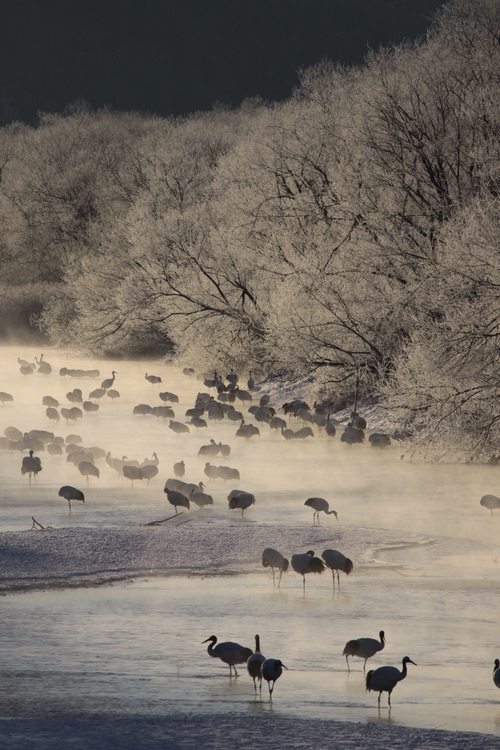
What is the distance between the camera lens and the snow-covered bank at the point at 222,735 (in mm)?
6047

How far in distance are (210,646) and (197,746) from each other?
4.45 ft

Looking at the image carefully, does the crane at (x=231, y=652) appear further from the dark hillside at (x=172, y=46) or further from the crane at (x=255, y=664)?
the dark hillside at (x=172, y=46)

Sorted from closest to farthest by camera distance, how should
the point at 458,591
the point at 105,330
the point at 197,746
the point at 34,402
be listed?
1. the point at 197,746
2. the point at 458,591
3. the point at 34,402
4. the point at 105,330

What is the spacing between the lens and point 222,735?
6.22 metres

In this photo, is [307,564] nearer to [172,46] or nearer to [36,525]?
[36,525]

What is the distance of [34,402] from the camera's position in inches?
1035

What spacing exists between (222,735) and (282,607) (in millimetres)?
3005

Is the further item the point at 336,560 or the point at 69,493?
the point at 69,493

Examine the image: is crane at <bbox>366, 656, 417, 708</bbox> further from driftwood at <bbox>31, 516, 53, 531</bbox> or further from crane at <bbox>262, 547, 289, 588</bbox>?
driftwood at <bbox>31, 516, 53, 531</bbox>

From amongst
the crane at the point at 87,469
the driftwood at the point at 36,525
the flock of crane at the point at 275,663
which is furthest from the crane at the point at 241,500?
the flock of crane at the point at 275,663

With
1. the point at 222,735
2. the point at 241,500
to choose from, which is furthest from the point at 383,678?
the point at 241,500

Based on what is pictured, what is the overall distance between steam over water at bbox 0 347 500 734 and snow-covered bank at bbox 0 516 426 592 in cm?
5

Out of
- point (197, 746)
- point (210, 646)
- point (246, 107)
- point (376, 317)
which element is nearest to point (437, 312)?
point (376, 317)

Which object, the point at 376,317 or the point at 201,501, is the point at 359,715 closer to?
the point at 201,501
